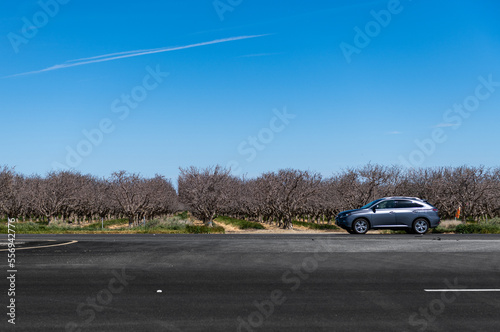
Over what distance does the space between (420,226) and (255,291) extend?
621 inches

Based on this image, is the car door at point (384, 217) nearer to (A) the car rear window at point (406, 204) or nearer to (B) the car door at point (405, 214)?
(B) the car door at point (405, 214)

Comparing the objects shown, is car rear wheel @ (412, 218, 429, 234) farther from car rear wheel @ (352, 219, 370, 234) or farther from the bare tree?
the bare tree

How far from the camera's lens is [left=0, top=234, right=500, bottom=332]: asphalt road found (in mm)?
5863

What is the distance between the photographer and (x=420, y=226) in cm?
Result: 2111

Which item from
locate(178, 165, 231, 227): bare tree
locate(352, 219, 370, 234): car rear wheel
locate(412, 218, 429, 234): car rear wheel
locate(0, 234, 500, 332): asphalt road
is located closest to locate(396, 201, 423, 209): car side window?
locate(412, 218, 429, 234): car rear wheel

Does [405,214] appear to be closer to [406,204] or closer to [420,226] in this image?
[406,204]

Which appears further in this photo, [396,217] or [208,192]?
[208,192]

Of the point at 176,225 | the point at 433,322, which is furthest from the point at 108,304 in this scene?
the point at 176,225

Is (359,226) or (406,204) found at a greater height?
(406,204)

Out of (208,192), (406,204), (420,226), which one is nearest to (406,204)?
(406,204)

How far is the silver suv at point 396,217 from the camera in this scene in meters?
21.0

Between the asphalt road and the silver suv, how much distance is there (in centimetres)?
768

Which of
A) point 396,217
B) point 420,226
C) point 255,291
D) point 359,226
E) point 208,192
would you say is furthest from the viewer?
point 208,192

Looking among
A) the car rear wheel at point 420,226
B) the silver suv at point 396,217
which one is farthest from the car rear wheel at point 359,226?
the car rear wheel at point 420,226
